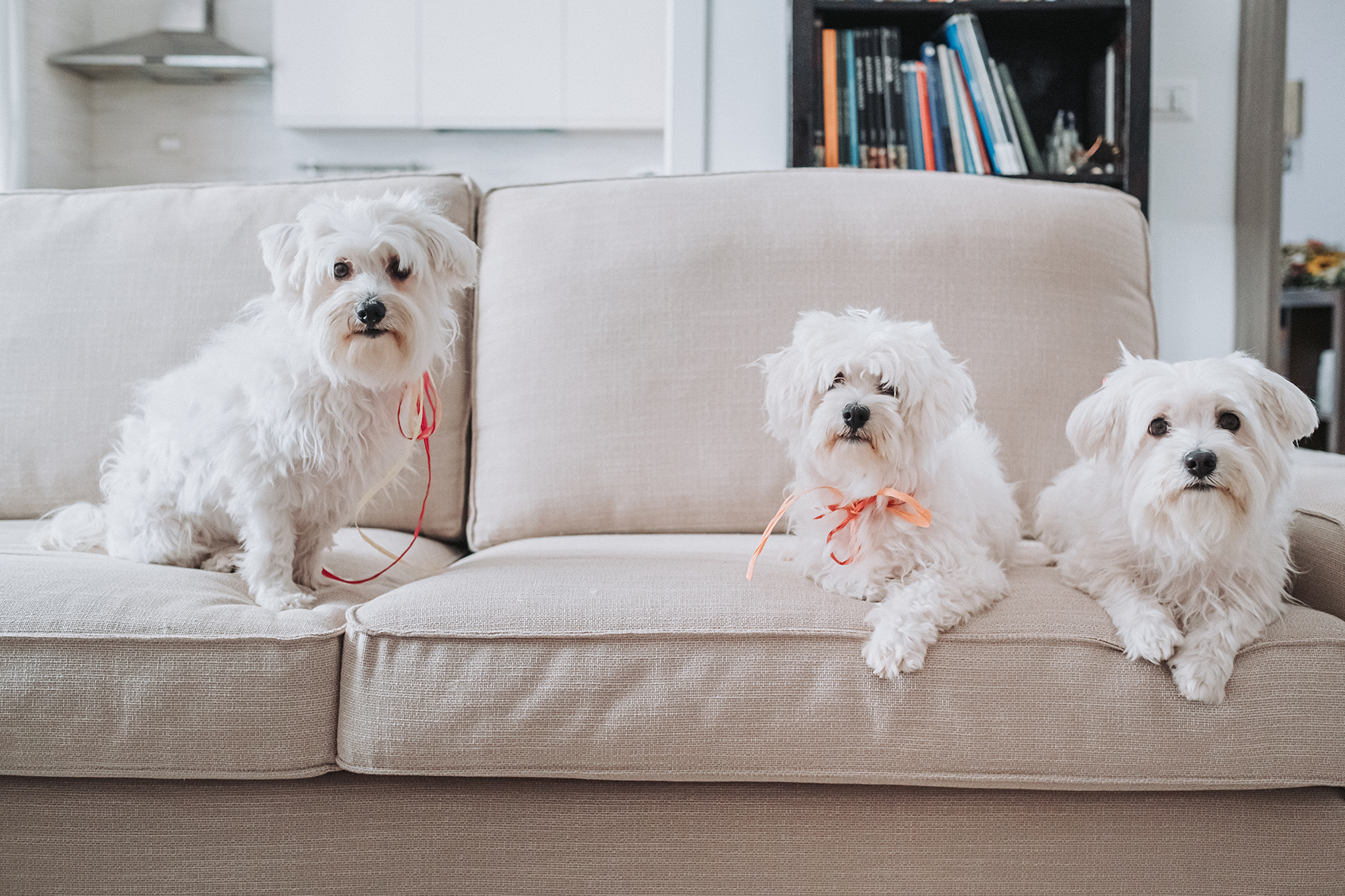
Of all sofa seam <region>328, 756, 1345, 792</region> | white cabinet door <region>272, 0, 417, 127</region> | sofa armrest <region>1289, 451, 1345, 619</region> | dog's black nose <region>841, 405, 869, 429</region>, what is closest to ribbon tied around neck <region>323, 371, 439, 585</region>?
sofa seam <region>328, 756, 1345, 792</region>

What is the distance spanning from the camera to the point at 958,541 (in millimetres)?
1404

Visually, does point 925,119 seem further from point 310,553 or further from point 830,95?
point 310,553

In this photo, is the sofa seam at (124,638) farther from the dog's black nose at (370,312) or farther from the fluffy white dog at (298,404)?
the dog's black nose at (370,312)

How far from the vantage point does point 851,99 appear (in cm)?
264

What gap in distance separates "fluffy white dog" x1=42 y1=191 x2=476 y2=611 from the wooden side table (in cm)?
379

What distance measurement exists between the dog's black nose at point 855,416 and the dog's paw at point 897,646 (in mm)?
320

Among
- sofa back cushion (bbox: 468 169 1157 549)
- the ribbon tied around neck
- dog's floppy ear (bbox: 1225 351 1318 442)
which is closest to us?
dog's floppy ear (bbox: 1225 351 1318 442)

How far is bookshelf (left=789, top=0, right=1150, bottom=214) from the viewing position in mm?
2492

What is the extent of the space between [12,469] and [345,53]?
10.8 ft

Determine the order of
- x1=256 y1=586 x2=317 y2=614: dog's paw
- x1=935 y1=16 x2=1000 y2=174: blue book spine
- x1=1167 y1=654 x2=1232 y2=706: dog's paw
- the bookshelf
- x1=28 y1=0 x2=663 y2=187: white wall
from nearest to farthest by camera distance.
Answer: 1. x1=1167 y1=654 x2=1232 y2=706: dog's paw
2. x1=256 y1=586 x2=317 y2=614: dog's paw
3. the bookshelf
4. x1=935 y1=16 x2=1000 y2=174: blue book spine
5. x1=28 y1=0 x2=663 y2=187: white wall

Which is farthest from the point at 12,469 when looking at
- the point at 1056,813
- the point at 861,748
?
the point at 1056,813

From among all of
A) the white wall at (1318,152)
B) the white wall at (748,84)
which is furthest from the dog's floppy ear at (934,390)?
the white wall at (1318,152)

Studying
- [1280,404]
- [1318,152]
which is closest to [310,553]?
[1280,404]

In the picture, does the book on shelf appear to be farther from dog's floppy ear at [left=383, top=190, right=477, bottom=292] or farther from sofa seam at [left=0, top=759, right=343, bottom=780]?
sofa seam at [left=0, top=759, right=343, bottom=780]
